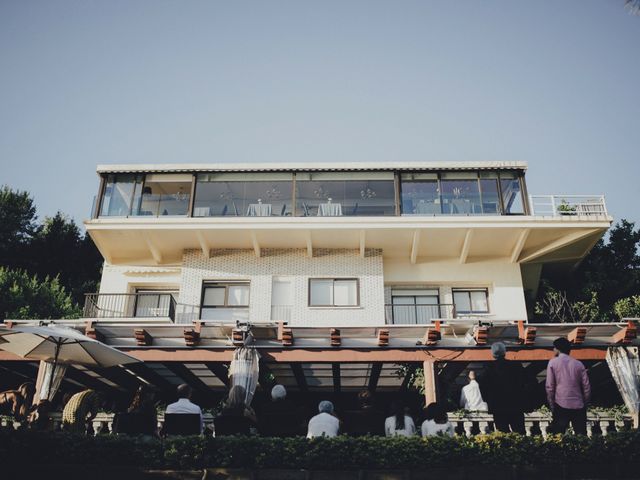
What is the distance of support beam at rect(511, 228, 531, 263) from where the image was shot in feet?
56.0

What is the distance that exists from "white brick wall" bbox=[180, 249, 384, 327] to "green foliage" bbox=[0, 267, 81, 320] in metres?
12.1

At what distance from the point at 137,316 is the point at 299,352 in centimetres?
618

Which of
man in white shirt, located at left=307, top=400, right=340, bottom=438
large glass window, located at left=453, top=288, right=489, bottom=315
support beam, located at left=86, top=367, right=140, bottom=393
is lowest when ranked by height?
man in white shirt, located at left=307, top=400, right=340, bottom=438

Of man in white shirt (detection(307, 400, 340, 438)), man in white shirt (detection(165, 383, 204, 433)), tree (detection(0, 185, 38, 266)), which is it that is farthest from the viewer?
tree (detection(0, 185, 38, 266))

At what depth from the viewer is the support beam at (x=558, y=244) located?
17152 millimetres

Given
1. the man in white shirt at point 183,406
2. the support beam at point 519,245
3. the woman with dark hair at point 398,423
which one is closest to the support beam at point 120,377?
the man in white shirt at point 183,406

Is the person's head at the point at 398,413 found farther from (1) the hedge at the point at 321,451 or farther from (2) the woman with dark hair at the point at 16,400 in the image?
(2) the woman with dark hair at the point at 16,400

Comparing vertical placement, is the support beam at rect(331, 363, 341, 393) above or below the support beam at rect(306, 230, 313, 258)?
below

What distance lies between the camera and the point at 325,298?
17.2 m

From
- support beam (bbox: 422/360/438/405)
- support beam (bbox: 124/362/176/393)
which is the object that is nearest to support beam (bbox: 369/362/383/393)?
support beam (bbox: 422/360/438/405)

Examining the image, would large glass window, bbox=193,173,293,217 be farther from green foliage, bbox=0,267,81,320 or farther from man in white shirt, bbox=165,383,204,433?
green foliage, bbox=0,267,81,320

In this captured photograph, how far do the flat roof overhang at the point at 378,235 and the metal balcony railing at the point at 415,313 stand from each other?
59.9 inches

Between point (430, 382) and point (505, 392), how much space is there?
5054 millimetres

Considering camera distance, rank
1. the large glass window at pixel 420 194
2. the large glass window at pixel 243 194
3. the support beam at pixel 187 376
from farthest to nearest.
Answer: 1. the large glass window at pixel 243 194
2. the large glass window at pixel 420 194
3. the support beam at pixel 187 376
